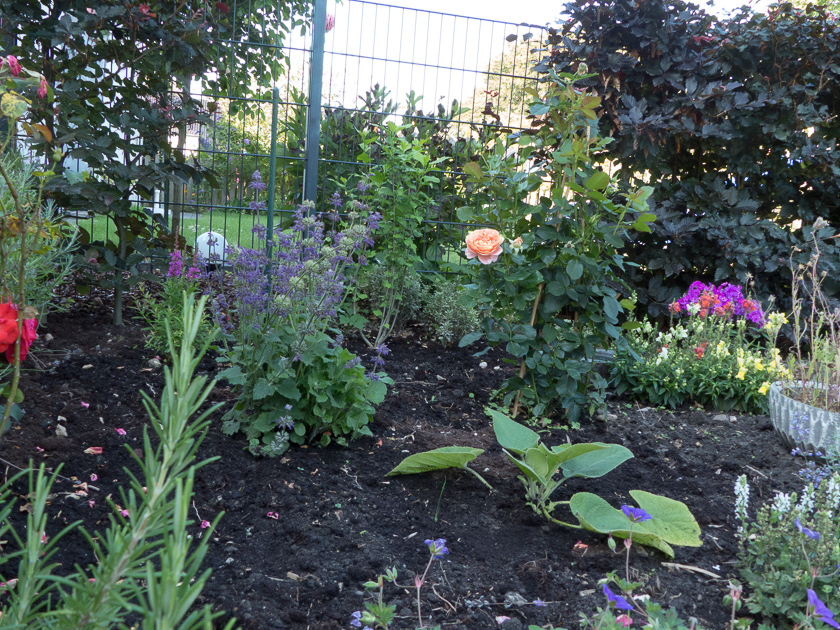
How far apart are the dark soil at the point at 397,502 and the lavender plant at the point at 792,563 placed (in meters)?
0.11

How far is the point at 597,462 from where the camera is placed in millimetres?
2025

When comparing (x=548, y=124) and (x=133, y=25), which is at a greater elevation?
(x=133, y=25)

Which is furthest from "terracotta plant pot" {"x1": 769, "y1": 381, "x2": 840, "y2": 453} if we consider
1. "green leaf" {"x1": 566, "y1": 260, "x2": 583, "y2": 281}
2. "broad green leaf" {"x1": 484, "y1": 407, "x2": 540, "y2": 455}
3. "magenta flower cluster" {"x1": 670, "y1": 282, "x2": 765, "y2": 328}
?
"broad green leaf" {"x1": 484, "y1": 407, "x2": 540, "y2": 455}

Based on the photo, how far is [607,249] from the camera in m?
2.92

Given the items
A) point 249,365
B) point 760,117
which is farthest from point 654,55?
point 249,365

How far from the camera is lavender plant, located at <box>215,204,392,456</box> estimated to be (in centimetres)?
231

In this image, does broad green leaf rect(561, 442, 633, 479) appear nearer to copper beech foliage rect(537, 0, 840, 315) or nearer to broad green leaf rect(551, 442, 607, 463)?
broad green leaf rect(551, 442, 607, 463)

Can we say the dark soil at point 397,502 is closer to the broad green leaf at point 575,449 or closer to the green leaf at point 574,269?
the broad green leaf at point 575,449

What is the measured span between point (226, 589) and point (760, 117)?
15.8ft

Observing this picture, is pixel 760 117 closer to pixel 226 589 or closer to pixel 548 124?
pixel 548 124

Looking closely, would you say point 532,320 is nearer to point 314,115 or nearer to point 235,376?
point 235,376

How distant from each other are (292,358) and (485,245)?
106 centimetres

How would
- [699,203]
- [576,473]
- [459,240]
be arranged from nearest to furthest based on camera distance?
[576,473] < [699,203] < [459,240]

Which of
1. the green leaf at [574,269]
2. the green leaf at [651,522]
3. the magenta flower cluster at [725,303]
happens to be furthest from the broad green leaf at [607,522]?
the magenta flower cluster at [725,303]
